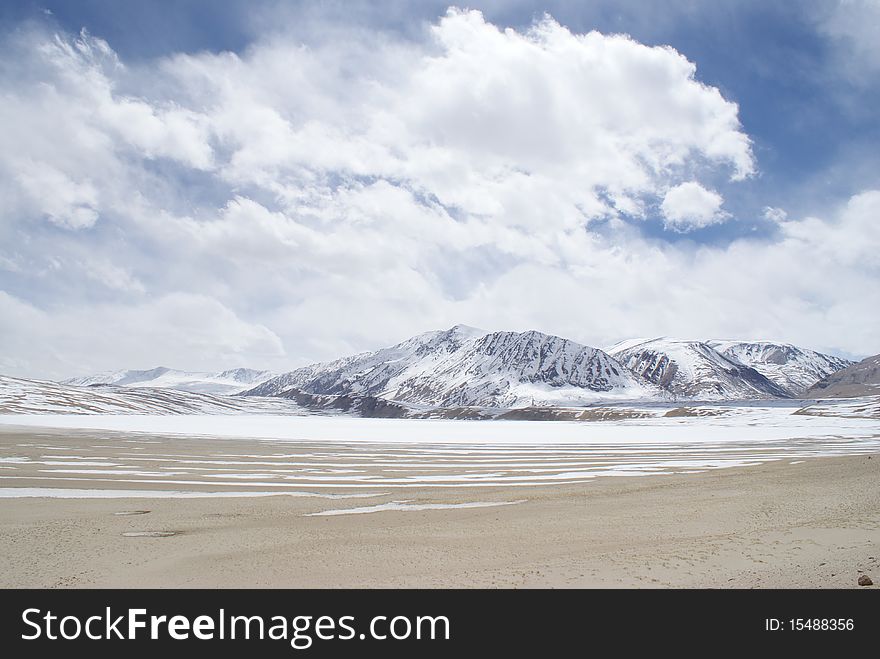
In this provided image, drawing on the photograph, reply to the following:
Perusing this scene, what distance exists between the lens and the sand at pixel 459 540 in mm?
9180

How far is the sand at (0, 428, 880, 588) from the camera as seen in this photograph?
9180 mm

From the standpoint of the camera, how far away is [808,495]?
1828 centimetres

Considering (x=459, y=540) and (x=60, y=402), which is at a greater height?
(x=60, y=402)

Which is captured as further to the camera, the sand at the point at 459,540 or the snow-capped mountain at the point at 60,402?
the snow-capped mountain at the point at 60,402

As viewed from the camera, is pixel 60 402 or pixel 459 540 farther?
pixel 60 402

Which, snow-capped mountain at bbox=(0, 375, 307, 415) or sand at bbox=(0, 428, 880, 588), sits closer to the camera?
sand at bbox=(0, 428, 880, 588)

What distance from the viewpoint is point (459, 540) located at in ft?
39.7

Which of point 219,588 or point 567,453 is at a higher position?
point 219,588
